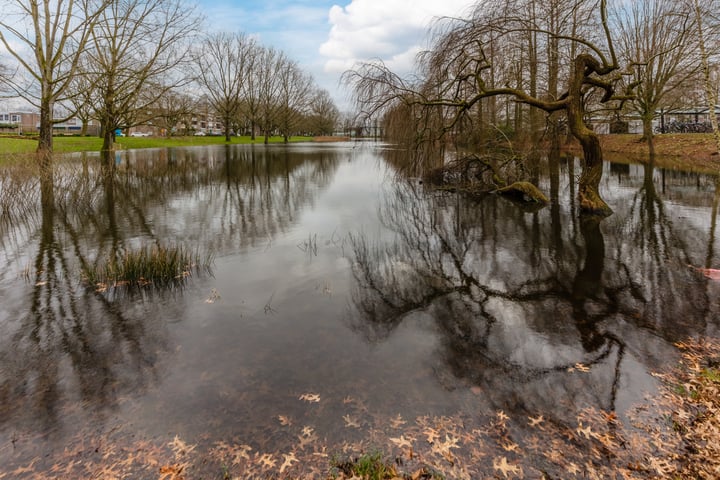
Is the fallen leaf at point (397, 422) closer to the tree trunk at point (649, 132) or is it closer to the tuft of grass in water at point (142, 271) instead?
the tuft of grass in water at point (142, 271)

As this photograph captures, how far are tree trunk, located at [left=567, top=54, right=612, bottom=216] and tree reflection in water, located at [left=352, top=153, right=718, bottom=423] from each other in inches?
52.2

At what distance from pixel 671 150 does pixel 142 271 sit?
119 ft

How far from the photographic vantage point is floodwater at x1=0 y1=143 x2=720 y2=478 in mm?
3428

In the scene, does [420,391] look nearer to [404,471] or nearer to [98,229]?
[404,471]

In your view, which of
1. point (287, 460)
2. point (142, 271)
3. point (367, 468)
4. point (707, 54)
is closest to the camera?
point (367, 468)

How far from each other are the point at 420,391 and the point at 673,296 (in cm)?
471

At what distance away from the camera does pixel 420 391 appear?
13.6ft

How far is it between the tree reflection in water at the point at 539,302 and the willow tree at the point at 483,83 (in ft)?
7.04

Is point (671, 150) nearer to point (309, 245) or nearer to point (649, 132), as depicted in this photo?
point (649, 132)

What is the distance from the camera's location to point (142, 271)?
281 inches

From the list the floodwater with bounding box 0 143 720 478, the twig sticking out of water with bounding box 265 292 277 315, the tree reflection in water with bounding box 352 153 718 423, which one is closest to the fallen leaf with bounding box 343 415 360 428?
the floodwater with bounding box 0 143 720 478

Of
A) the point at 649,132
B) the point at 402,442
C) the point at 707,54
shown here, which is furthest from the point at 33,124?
the point at 402,442

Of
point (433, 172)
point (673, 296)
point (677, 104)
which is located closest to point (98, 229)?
point (673, 296)

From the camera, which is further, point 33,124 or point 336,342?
point 33,124
